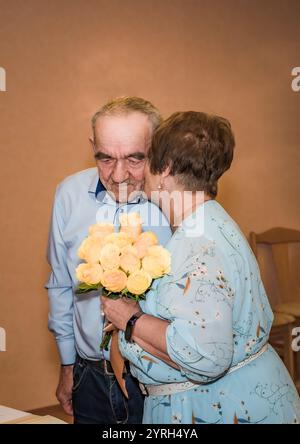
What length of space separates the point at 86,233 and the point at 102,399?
0.58 m

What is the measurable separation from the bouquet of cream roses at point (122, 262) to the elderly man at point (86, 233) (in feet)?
1.30

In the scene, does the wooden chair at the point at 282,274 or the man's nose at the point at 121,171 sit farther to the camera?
the wooden chair at the point at 282,274

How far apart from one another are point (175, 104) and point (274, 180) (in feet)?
3.86

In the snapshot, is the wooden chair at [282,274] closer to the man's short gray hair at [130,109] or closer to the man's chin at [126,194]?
the man's chin at [126,194]

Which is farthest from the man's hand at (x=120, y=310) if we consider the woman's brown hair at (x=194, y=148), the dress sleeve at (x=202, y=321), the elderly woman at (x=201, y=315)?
the woman's brown hair at (x=194, y=148)

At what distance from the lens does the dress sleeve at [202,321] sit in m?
1.43

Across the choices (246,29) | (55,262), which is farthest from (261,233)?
(55,262)

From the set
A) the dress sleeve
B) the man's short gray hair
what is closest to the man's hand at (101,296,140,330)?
the dress sleeve

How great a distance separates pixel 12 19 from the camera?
3850 millimetres

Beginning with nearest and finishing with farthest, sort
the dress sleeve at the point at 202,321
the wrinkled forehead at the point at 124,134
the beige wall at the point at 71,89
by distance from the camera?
the dress sleeve at the point at 202,321 < the wrinkled forehead at the point at 124,134 < the beige wall at the point at 71,89

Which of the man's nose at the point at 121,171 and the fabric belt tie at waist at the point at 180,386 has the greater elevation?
the man's nose at the point at 121,171

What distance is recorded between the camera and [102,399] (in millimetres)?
2123

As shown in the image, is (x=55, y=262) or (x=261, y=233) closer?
(x=55, y=262)
